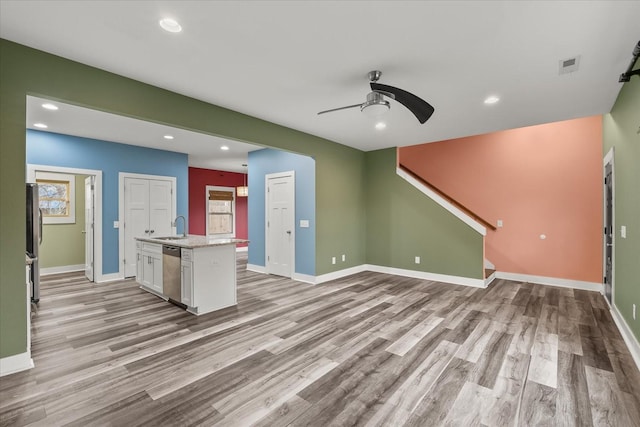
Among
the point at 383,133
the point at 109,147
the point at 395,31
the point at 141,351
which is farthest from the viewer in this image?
the point at 109,147

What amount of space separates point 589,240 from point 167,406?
6.48 m

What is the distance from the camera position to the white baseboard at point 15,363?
91.4 inches

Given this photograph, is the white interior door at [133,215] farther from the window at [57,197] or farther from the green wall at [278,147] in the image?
the green wall at [278,147]

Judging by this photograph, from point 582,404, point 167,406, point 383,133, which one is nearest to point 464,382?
point 582,404

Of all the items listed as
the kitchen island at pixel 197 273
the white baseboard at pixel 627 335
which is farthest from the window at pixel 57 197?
the white baseboard at pixel 627 335

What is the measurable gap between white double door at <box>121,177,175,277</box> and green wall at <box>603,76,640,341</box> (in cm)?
750

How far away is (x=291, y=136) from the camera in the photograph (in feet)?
15.5

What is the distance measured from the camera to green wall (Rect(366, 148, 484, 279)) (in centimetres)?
528

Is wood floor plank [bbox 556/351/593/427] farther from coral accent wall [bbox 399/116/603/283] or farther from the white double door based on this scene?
the white double door

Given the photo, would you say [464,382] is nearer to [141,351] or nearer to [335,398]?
[335,398]

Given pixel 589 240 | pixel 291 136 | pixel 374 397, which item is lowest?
pixel 374 397

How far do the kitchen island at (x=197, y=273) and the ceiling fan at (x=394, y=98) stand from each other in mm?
2558

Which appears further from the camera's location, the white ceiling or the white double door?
the white double door

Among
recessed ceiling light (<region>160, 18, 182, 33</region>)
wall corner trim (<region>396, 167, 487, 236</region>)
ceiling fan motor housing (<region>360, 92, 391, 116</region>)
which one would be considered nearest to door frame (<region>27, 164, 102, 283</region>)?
recessed ceiling light (<region>160, 18, 182, 33</region>)
